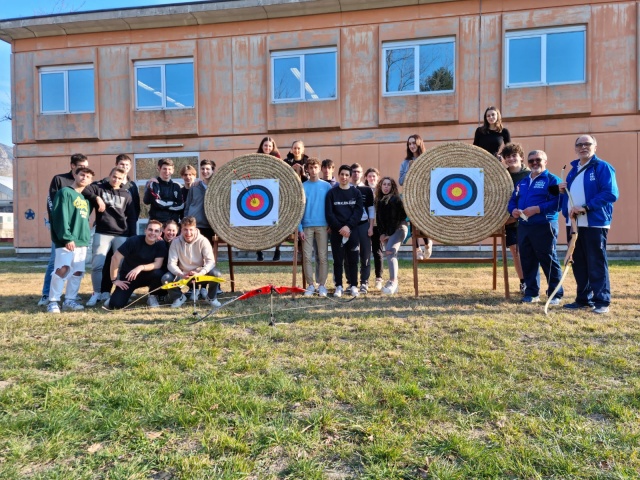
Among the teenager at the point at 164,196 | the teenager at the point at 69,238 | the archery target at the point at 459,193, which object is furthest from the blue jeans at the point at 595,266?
the teenager at the point at 69,238

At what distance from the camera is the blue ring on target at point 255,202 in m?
6.41

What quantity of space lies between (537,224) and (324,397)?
379cm

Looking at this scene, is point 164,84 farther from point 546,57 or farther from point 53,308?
point 546,57

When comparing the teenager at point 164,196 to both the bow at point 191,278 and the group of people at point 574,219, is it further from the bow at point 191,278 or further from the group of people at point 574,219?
the group of people at point 574,219

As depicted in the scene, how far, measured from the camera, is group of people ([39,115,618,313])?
17.0 feet

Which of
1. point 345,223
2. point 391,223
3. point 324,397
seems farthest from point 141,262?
point 324,397

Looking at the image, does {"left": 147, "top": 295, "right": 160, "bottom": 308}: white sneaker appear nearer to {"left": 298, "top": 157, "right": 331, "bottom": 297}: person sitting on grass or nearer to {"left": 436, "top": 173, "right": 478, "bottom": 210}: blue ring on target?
{"left": 298, "top": 157, "right": 331, "bottom": 297}: person sitting on grass

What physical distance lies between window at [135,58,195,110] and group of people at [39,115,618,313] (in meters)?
8.25

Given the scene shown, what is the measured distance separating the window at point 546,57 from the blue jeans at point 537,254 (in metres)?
7.84

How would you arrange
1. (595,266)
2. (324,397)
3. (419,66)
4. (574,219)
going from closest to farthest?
(324,397) → (595,266) → (574,219) → (419,66)

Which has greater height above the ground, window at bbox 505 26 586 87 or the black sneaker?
window at bbox 505 26 586 87

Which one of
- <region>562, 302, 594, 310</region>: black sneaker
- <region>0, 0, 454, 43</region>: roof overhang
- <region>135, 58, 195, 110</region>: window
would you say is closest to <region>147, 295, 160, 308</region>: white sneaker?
<region>562, 302, 594, 310</region>: black sneaker

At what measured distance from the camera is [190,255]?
5848mm

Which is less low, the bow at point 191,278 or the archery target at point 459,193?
the archery target at point 459,193
